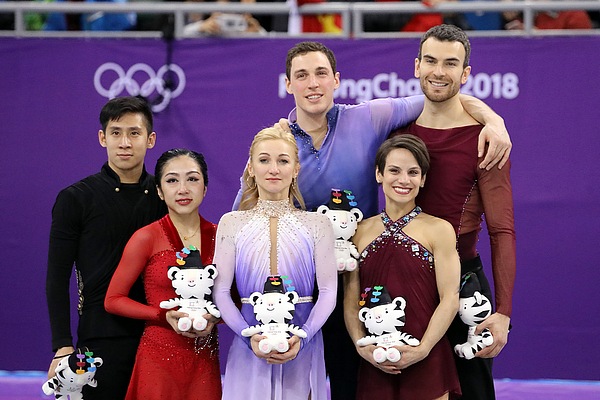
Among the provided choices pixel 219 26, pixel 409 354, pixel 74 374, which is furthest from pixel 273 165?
pixel 219 26

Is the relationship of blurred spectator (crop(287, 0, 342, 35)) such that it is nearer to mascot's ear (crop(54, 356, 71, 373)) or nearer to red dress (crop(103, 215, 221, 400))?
red dress (crop(103, 215, 221, 400))

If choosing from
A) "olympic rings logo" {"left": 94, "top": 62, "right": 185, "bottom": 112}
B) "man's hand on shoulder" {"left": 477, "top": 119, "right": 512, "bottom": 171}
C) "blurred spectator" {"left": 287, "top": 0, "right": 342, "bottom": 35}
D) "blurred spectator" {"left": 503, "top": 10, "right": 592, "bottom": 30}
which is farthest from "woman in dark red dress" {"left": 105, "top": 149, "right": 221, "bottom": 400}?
"blurred spectator" {"left": 503, "top": 10, "right": 592, "bottom": 30}

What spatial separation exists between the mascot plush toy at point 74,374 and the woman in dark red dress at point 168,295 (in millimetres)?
165

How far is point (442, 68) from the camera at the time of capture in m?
3.49

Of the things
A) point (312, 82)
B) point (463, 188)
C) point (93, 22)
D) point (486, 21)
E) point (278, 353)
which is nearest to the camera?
point (278, 353)

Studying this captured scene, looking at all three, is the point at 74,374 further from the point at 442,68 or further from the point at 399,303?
the point at 442,68

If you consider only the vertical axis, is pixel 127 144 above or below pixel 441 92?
below

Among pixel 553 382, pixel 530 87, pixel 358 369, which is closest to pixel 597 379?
pixel 553 382

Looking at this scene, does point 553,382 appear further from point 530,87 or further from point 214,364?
point 214,364

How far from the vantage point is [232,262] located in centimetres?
338

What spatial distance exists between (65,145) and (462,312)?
10.4 ft

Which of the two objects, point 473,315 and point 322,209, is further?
point 322,209

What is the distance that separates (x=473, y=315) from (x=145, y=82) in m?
2.98

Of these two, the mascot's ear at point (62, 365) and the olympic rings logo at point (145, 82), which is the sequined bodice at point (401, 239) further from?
Answer: the olympic rings logo at point (145, 82)
